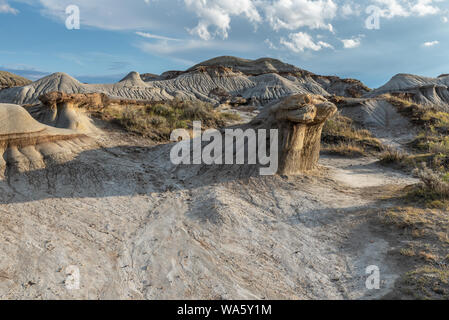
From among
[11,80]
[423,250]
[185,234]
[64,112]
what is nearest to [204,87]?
[64,112]

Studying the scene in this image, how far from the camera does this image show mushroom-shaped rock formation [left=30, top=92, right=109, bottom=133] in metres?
8.13

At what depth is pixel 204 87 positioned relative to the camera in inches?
1666

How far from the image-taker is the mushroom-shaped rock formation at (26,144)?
19.8ft

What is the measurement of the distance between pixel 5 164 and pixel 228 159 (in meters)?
4.56

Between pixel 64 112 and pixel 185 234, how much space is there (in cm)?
605

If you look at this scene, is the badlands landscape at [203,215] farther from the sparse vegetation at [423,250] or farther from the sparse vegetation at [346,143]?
the sparse vegetation at [346,143]

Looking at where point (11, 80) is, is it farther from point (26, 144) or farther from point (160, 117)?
point (26, 144)

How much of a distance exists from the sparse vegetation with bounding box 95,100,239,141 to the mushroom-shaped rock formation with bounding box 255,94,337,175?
400 cm

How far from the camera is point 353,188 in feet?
21.8

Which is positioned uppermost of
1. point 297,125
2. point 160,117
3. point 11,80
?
point 11,80

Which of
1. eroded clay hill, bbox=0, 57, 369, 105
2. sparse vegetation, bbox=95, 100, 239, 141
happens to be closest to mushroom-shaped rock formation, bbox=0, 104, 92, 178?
sparse vegetation, bbox=95, 100, 239, 141

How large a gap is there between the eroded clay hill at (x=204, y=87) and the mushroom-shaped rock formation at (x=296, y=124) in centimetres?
1993

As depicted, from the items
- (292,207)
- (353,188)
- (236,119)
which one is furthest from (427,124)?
(292,207)

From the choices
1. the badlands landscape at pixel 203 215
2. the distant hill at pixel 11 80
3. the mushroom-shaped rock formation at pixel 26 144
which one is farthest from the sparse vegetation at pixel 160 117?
the distant hill at pixel 11 80
